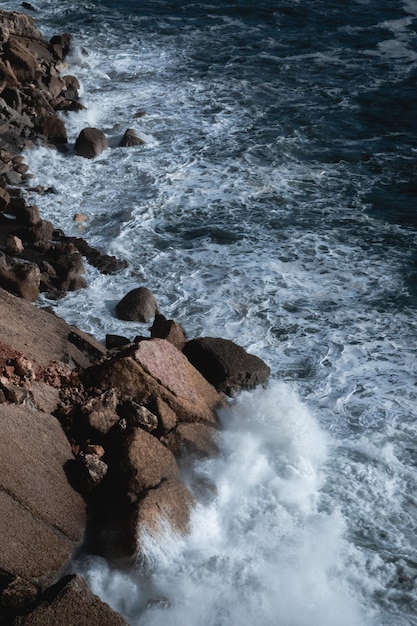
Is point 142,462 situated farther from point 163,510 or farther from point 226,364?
point 226,364

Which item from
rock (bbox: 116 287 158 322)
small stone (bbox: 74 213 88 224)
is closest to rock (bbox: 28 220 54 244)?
small stone (bbox: 74 213 88 224)

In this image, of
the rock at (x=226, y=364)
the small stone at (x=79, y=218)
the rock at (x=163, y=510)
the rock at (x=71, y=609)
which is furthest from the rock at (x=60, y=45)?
the rock at (x=71, y=609)

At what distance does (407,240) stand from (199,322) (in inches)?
197

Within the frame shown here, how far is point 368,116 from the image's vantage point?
70.2ft

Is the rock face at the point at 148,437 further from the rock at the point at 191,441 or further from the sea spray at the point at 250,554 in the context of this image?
the sea spray at the point at 250,554

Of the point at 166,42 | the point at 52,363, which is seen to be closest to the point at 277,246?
the point at 52,363

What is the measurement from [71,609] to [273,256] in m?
9.08

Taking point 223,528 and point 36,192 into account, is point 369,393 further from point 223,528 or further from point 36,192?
point 36,192

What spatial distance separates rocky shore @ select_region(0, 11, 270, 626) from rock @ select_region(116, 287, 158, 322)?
0.02m

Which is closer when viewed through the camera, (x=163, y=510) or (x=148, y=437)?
(x=163, y=510)

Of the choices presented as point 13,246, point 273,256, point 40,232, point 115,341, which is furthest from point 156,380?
point 273,256

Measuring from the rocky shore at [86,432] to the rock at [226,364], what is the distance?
0.05ft

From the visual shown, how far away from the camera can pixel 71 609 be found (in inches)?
288

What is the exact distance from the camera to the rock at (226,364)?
11.5 metres
